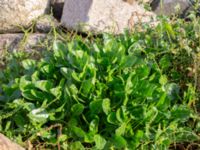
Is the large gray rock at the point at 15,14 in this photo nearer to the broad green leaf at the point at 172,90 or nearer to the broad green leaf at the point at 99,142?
the broad green leaf at the point at 172,90

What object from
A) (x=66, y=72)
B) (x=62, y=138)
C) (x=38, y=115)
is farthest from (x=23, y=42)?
(x=62, y=138)

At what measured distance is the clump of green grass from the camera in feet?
9.21

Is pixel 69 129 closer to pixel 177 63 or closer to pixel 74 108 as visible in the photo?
pixel 74 108

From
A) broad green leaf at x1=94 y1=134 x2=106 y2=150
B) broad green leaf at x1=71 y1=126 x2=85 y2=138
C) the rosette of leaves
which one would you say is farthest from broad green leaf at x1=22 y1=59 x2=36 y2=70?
broad green leaf at x1=94 y1=134 x2=106 y2=150

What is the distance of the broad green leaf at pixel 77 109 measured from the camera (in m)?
2.81

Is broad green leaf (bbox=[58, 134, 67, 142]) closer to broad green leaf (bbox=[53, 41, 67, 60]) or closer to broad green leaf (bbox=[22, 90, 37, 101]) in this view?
broad green leaf (bbox=[22, 90, 37, 101])

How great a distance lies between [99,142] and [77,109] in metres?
0.23

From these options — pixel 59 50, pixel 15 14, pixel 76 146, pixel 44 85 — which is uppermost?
pixel 59 50

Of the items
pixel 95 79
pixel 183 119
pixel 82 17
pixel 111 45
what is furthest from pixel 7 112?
pixel 82 17

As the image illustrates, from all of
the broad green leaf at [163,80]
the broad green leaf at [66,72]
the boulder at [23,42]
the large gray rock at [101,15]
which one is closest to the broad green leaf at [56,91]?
the broad green leaf at [66,72]

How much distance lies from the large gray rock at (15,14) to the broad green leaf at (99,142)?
1728 mm

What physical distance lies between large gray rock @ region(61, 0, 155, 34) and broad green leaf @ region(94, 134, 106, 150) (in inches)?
49.1

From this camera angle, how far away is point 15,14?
421 cm

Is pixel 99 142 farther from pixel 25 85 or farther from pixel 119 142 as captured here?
pixel 25 85
